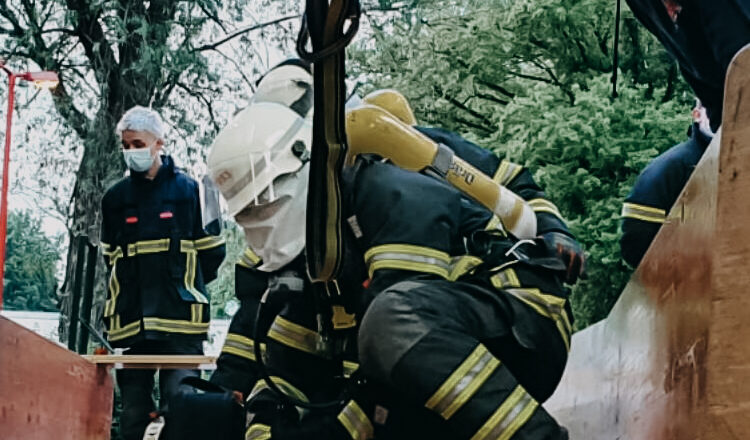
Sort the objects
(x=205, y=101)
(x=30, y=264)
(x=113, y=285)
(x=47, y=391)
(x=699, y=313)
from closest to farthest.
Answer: (x=699, y=313), (x=47, y=391), (x=113, y=285), (x=205, y=101), (x=30, y=264)

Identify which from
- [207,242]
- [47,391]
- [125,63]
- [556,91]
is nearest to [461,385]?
[47,391]

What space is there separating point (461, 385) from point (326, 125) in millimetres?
611

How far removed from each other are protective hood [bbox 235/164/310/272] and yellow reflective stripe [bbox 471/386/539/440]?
3.00ft

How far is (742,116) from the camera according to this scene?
168cm

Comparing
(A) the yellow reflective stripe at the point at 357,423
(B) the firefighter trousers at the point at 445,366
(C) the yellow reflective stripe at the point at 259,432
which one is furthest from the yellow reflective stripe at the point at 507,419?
(C) the yellow reflective stripe at the point at 259,432

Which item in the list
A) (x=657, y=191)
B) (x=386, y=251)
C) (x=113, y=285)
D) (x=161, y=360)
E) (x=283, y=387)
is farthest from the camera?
(x=113, y=285)

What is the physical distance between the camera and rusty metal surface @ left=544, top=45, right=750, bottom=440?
1.63m

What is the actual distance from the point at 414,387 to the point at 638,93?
45.9ft

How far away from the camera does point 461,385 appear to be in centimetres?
243

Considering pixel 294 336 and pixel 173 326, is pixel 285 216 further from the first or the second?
pixel 173 326

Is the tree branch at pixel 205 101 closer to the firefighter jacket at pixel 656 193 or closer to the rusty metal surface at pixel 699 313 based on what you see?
the firefighter jacket at pixel 656 193

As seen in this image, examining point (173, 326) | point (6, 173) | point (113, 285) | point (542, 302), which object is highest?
point (542, 302)

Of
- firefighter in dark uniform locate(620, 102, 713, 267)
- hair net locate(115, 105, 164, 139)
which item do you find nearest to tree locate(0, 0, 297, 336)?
hair net locate(115, 105, 164, 139)

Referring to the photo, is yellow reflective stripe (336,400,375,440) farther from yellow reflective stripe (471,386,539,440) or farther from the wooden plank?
the wooden plank
